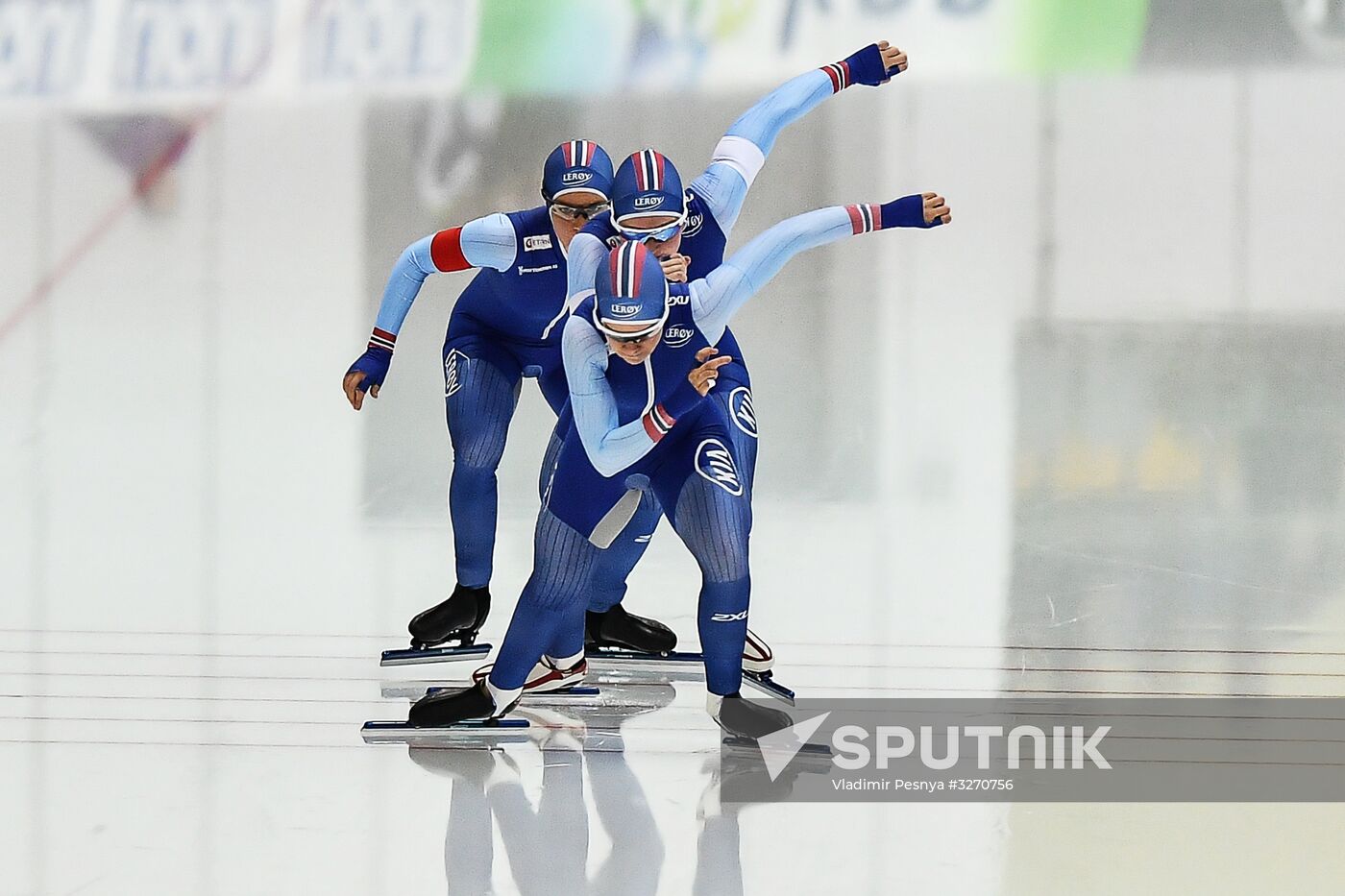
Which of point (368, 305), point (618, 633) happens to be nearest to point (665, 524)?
point (618, 633)

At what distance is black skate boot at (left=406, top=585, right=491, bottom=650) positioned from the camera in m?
5.00

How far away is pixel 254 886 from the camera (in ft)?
11.0

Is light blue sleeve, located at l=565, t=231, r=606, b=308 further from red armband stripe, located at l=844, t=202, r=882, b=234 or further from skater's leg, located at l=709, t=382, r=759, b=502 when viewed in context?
red armband stripe, located at l=844, t=202, r=882, b=234

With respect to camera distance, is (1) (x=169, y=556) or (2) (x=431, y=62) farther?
(2) (x=431, y=62)

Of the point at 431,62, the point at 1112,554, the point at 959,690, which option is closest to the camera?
the point at 959,690

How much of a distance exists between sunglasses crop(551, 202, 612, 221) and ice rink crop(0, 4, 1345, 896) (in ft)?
4.28

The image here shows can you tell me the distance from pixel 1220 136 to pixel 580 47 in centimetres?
373

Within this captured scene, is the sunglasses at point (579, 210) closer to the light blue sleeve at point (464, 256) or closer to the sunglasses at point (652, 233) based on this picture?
the light blue sleeve at point (464, 256)

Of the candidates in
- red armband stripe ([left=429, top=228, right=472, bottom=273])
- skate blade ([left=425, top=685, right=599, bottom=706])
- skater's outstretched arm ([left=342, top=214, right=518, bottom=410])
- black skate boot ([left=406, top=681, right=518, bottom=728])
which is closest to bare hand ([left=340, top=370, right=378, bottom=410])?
skater's outstretched arm ([left=342, top=214, right=518, bottom=410])

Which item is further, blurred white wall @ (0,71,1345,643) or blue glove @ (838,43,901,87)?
blurred white wall @ (0,71,1345,643)

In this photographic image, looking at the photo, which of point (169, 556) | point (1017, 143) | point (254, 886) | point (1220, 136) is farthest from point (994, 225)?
point (254, 886)

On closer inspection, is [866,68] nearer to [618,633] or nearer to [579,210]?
[579,210]

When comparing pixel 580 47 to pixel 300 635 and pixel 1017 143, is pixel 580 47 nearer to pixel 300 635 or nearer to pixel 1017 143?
pixel 1017 143

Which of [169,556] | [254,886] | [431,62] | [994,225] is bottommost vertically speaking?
[254,886]
